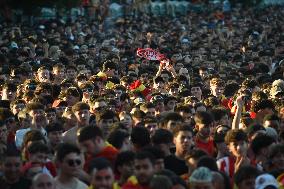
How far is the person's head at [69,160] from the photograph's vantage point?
9.70m

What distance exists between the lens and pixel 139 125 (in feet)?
39.9

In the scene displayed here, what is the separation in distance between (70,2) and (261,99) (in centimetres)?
2790

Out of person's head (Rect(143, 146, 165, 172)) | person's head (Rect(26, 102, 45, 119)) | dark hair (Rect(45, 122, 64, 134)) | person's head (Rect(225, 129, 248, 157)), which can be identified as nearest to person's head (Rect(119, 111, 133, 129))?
dark hair (Rect(45, 122, 64, 134))

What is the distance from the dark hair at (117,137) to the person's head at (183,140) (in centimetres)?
61

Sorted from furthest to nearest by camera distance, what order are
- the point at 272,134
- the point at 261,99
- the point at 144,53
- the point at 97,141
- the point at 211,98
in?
the point at 144,53, the point at 211,98, the point at 261,99, the point at 272,134, the point at 97,141

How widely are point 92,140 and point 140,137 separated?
0.88m

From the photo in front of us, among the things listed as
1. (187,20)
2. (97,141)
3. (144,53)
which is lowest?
(187,20)

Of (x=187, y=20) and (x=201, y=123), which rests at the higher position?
(x=201, y=123)

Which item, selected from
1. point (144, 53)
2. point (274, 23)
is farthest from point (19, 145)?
point (274, 23)

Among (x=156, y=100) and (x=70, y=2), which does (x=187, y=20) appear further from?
(x=156, y=100)

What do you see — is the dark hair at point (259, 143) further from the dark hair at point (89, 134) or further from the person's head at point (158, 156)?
the dark hair at point (89, 134)

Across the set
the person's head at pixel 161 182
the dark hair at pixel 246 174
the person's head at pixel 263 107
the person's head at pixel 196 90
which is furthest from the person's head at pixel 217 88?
the person's head at pixel 161 182

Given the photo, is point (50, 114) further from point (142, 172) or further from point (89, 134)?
point (142, 172)

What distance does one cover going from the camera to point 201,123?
40.5ft
